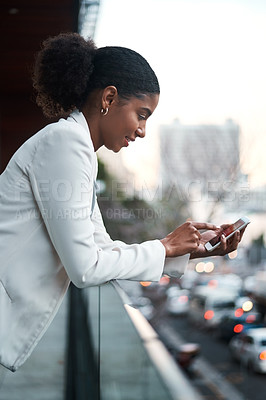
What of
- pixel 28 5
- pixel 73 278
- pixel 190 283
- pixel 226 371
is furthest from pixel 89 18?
pixel 190 283

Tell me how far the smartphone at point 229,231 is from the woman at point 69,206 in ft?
0.04

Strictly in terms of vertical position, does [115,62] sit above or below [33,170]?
above

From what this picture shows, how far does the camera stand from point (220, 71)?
123ft

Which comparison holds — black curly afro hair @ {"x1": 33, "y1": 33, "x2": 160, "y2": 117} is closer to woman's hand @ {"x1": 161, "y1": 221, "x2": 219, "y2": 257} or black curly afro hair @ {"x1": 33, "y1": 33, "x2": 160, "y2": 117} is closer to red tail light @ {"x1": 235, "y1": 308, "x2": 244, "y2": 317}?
woman's hand @ {"x1": 161, "y1": 221, "x2": 219, "y2": 257}

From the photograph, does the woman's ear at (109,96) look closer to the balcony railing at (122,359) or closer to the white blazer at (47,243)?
the white blazer at (47,243)

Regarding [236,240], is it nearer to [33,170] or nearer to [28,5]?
[33,170]

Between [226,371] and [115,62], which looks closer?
[115,62]

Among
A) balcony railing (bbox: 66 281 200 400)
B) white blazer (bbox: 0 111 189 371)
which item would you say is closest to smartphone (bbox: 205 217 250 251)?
white blazer (bbox: 0 111 189 371)

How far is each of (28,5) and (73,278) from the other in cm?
297

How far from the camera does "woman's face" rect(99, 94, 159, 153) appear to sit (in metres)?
0.95

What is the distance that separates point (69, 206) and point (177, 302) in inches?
1523

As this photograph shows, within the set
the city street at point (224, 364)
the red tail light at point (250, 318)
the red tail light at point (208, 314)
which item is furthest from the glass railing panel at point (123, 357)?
the red tail light at point (208, 314)

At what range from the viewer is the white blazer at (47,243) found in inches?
32.2

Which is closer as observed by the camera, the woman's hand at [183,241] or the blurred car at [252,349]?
the woman's hand at [183,241]
